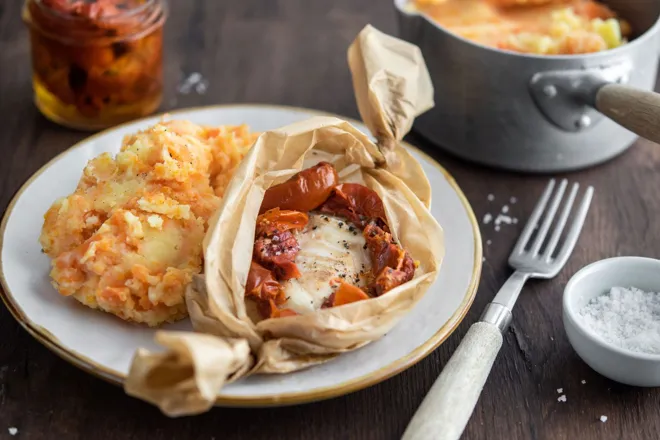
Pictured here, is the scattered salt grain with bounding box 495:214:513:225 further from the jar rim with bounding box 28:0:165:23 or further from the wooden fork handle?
the jar rim with bounding box 28:0:165:23

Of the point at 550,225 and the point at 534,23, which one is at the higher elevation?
the point at 534,23

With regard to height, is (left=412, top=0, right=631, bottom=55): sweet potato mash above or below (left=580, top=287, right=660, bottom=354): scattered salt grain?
above

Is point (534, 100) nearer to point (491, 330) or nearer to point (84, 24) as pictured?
point (491, 330)

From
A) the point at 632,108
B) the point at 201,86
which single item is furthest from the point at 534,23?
→ the point at 201,86

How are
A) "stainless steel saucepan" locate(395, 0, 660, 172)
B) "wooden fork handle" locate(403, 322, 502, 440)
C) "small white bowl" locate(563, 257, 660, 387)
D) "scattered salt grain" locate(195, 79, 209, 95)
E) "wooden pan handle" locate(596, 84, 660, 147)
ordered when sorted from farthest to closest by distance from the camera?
1. "scattered salt grain" locate(195, 79, 209, 95)
2. "stainless steel saucepan" locate(395, 0, 660, 172)
3. "wooden pan handle" locate(596, 84, 660, 147)
4. "small white bowl" locate(563, 257, 660, 387)
5. "wooden fork handle" locate(403, 322, 502, 440)

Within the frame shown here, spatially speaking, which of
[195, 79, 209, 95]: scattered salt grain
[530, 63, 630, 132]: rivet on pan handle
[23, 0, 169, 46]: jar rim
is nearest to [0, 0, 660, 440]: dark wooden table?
[195, 79, 209, 95]: scattered salt grain

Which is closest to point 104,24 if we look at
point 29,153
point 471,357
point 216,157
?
point 29,153

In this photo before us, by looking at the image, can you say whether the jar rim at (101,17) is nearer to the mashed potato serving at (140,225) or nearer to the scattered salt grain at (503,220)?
the mashed potato serving at (140,225)
